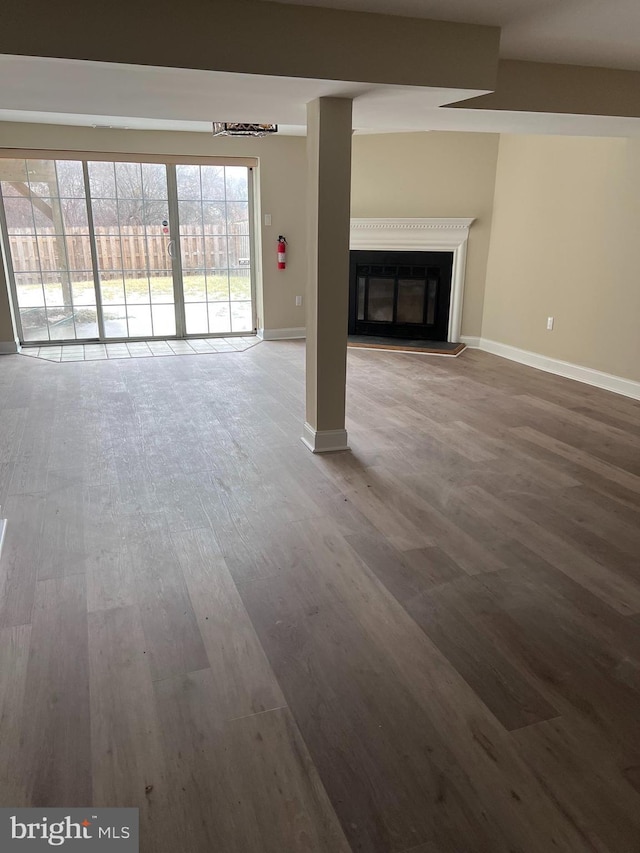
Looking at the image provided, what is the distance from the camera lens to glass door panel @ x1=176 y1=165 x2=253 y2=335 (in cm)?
710

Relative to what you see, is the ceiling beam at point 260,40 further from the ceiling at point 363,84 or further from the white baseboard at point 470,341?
the white baseboard at point 470,341

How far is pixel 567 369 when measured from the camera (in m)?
5.83

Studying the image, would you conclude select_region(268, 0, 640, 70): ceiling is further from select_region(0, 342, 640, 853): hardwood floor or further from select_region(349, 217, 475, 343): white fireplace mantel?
select_region(349, 217, 475, 343): white fireplace mantel

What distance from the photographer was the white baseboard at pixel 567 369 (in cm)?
523

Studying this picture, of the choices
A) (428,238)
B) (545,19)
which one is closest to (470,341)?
(428,238)

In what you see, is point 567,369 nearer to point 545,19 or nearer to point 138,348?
point 545,19

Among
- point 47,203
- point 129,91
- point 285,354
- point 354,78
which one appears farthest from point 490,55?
point 47,203

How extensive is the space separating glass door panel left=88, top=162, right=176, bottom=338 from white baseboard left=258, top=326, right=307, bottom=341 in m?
1.10

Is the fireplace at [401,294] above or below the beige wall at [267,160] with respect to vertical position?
below

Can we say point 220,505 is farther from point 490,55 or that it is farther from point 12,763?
point 490,55

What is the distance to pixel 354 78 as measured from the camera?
2.83m

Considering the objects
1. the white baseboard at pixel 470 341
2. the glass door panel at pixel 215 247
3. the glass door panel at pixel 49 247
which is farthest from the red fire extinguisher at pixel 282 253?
the white baseboard at pixel 470 341

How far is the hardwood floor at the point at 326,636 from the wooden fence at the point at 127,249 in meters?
3.32

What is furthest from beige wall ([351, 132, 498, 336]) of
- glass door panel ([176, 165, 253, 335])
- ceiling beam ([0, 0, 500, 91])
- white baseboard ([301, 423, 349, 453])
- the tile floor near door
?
ceiling beam ([0, 0, 500, 91])
